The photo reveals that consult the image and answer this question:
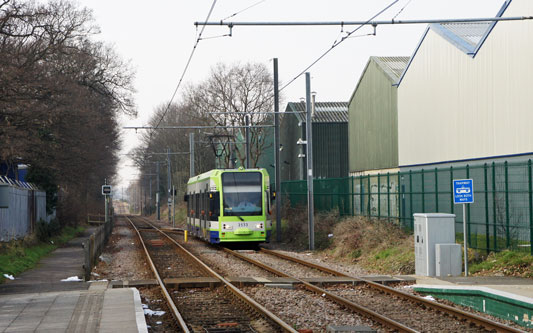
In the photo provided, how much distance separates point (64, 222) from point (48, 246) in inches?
617

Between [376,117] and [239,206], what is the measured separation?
49.4 ft

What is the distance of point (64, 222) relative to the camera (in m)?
46.0

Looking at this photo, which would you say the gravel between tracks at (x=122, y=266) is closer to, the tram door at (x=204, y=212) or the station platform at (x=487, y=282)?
the tram door at (x=204, y=212)

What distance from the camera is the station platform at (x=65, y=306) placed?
10688 mm

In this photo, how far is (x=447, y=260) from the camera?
17.8 meters

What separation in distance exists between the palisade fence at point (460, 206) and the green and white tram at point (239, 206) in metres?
3.42

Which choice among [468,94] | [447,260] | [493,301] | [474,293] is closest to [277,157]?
[468,94]

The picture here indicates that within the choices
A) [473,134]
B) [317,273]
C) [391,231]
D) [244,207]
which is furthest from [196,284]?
[473,134]

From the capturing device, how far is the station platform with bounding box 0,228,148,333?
10688mm

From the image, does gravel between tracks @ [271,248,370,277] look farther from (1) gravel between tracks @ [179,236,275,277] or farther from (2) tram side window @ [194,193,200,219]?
(2) tram side window @ [194,193,200,219]

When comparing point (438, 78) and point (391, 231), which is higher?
point (438, 78)

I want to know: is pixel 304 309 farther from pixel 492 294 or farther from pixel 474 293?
pixel 492 294

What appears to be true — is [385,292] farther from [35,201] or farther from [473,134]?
[35,201]

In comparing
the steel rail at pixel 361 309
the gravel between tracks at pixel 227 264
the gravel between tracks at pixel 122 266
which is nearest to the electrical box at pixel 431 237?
the steel rail at pixel 361 309
